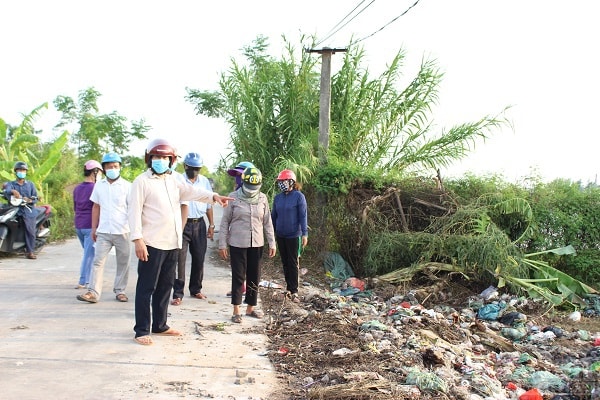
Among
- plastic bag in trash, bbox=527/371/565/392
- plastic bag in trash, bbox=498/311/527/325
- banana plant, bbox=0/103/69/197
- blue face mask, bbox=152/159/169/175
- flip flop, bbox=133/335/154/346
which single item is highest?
banana plant, bbox=0/103/69/197

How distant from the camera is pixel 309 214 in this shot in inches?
445

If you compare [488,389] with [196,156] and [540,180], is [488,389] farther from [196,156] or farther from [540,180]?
[540,180]

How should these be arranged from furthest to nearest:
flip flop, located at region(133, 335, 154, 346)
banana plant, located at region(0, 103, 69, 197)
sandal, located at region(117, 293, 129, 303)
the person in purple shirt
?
banana plant, located at region(0, 103, 69, 197)
the person in purple shirt
sandal, located at region(117, 293, 129, 303)
flip flop, located at region(133, 335, 154, 346)

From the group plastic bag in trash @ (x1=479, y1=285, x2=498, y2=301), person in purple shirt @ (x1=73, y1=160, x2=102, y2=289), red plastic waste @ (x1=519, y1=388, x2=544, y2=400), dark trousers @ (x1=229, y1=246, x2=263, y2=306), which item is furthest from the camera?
plastic bag in trash @ (x1=479, y1=285, x2=498, y2=301)

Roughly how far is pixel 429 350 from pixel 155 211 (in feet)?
9.71

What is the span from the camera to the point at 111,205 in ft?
24.8

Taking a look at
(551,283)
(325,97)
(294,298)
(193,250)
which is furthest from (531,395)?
(325,97)

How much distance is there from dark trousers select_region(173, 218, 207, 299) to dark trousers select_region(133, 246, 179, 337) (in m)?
1.67

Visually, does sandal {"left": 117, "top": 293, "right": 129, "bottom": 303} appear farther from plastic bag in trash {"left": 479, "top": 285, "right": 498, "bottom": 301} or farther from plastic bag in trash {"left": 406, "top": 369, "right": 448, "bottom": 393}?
plastic bag in trash {"left": 479, "top": 285, "right": 498, "bottom": 301}

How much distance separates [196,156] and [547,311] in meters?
5.45

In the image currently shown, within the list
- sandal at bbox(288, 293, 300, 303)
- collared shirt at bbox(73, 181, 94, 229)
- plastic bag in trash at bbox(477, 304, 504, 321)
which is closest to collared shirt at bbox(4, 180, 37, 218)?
collared shirt at bbox(73, 181, 94, 229)

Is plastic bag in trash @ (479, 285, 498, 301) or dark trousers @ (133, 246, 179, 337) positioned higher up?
dark trousers @ (133, 246, 179, 337)

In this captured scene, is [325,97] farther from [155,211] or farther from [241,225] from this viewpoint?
[155,211]

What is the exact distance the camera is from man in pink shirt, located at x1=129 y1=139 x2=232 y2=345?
5.71m
